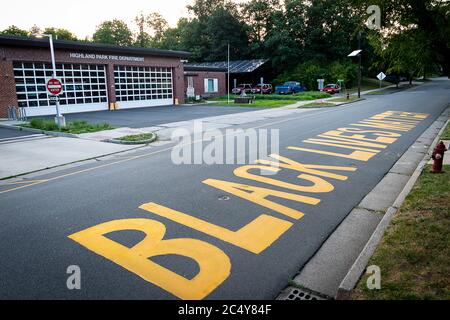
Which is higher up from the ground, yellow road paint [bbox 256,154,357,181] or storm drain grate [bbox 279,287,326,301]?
yellow road paint [bbox 256,154,357,181]

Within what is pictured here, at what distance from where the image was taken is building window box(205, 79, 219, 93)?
145 feet

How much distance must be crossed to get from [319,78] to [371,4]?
45.3 meters

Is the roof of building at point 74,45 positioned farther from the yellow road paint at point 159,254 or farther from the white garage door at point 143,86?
the yellow road paint at point 159,254

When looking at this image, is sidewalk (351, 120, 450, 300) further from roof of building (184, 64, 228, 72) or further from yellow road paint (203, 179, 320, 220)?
roof of building (184, 64, 228, 72)

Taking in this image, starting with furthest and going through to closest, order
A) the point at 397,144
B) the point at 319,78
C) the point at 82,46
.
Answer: the point at 319,78
the point at 82,46
the point at 397,144

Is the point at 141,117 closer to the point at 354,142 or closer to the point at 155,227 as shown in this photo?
the point at 354,142

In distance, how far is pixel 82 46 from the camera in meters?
27.7

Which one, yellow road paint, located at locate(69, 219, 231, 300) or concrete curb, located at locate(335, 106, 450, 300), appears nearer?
concrete curb, located at locate(335, 106, 450, 300)

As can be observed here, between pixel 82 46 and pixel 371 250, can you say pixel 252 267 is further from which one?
pixel 82 46

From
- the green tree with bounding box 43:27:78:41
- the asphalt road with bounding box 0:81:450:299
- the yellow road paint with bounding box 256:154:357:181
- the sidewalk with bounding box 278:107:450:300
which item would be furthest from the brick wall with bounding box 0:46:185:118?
the green tree with bounding box 43:27:78:41

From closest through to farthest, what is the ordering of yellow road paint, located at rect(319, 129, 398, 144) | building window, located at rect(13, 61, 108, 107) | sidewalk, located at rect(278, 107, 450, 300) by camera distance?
sidewalk, located at rect(278, 107, 450, 300), yellow road paint, located at rect(319, 129, 398, 144), building window, located at rect(13, 61, 108, 107)

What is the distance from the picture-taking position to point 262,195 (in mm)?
7305

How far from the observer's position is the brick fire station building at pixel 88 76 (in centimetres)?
2427
